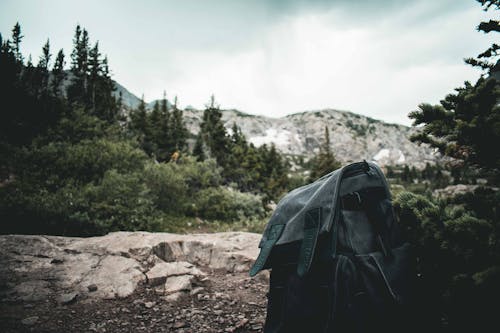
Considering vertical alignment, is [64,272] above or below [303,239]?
below

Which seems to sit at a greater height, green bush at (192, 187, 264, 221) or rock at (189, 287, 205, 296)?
green bush at (192, 187, 264, 221)

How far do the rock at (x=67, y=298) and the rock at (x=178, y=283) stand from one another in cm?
112

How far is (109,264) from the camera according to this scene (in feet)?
13.2

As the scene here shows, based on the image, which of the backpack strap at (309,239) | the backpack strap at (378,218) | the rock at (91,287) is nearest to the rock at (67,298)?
the rock at (91,287)

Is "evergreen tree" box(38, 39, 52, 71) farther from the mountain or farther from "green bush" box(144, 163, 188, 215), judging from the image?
the mountain

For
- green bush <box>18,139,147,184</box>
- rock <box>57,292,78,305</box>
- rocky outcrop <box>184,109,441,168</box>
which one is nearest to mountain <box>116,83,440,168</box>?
rocky outcrop <box>184,109,441,168</box>

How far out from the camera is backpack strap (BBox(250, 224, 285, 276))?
1665 millimetres

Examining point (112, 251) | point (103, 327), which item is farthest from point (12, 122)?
point (103, 327)

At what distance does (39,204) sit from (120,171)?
15.4 feet

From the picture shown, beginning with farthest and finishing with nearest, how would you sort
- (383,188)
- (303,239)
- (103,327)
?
(103,327), (383,188), (303,239)

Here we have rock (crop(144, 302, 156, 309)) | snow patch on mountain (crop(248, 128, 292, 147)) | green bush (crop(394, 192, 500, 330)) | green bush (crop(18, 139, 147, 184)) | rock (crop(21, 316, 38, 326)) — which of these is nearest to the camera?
green bush (crop(394, 192, 500, 330))

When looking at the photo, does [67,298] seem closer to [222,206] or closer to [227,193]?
[222,206]

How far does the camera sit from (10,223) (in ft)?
17.3

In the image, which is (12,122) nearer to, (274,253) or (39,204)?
(39,204)
